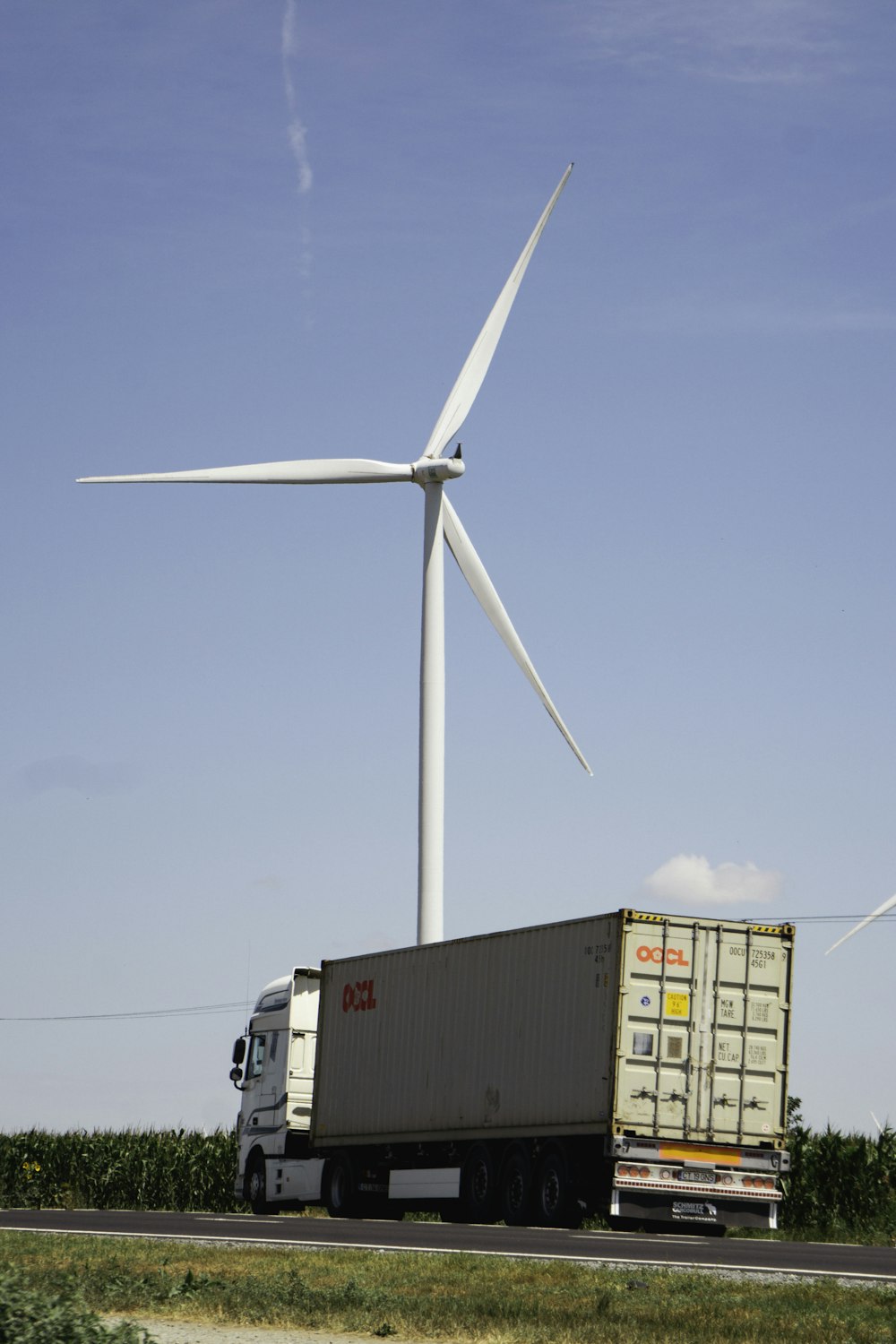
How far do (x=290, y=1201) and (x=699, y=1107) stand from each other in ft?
37.1

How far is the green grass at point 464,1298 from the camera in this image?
14391 millimetres

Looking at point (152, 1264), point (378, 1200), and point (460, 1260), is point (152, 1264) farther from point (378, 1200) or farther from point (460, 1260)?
point (378, 1200)

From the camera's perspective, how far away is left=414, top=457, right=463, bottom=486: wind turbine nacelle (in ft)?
134

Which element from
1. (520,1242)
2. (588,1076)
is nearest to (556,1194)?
(588,1076)

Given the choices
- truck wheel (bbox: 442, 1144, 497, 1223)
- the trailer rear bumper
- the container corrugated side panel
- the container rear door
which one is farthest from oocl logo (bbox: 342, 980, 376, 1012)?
the trailer rear bumper

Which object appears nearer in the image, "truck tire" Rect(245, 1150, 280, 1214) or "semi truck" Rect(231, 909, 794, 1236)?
"semi truck" Rect(231, 909, 794, 1236)

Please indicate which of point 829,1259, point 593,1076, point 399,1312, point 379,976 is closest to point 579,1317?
point 399,1312

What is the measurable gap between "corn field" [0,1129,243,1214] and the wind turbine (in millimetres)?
11836

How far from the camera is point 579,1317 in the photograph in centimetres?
1515

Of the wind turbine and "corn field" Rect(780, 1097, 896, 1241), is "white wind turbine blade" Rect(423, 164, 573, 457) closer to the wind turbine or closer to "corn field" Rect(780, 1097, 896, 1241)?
the wind turbine

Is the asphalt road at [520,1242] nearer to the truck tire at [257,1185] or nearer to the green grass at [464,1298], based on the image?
the green grass at [464,1298]

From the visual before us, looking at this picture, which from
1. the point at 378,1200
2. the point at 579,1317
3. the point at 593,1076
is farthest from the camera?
the point at 378,1200

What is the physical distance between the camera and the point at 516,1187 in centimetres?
2911

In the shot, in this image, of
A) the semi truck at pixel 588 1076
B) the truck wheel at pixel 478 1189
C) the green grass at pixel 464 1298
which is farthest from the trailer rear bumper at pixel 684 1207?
the green grass at pixel 464 1298
